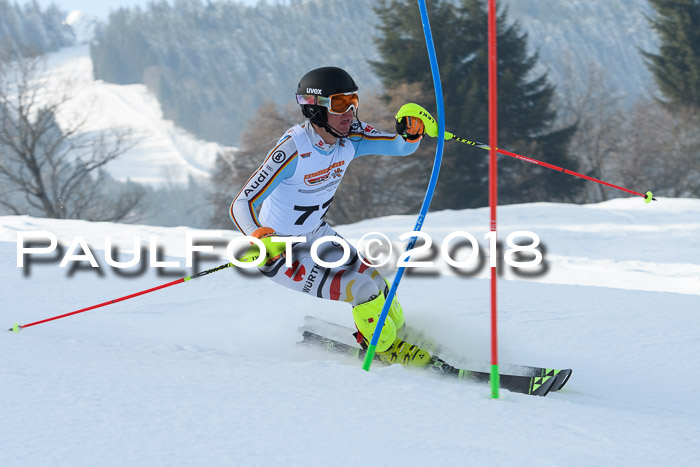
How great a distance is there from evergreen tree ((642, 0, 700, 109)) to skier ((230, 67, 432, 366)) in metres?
33.7

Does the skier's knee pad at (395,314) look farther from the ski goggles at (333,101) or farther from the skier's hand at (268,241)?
the ski goggles at (333,101)

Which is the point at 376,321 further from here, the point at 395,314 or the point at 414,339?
the point at 414,339

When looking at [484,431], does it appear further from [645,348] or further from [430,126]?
[645,348]

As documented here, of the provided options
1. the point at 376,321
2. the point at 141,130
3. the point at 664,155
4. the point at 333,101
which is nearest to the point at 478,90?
the point at 664,155

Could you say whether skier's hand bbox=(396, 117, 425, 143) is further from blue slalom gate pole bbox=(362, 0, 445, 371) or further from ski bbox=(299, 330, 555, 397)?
ski bbox=(299, 330, 555, 397)

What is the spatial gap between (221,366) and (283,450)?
1029 mm

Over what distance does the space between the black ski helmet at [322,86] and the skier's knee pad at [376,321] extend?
1010 mm

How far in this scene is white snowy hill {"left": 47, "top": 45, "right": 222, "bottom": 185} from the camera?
8981cm

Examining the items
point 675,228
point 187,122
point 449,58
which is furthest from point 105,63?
point 675,228

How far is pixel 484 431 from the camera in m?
2.35

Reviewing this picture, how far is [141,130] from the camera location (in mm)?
102812

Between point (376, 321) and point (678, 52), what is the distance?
115 feet

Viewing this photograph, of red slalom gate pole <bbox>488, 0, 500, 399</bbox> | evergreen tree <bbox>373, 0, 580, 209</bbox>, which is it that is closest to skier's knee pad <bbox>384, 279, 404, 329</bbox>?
red slalom gate pole <bbox>488, 0, 500, 399</bbox>

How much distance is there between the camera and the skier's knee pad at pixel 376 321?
3.77 metres
